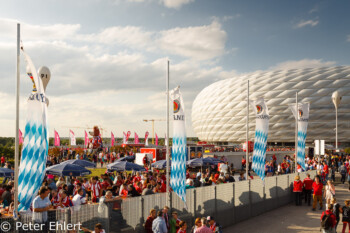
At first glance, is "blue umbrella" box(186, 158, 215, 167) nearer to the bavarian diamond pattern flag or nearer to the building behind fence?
the building behind fence

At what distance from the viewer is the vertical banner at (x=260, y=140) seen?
15.3 m

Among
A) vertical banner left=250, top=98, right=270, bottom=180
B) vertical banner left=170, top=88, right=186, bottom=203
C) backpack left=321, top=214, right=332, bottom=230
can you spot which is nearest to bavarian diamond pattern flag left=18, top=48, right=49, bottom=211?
Answer: vertical banner left=170, top=88, right=186, bottom=203

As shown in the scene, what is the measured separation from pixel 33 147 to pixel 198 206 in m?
6.03

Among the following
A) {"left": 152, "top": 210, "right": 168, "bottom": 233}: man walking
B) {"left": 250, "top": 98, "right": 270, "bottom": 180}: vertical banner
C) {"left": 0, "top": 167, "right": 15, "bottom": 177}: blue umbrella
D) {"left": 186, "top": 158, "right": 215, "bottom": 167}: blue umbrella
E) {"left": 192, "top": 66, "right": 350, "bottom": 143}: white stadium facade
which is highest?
{"left": 192, "top": 66, "right": 350, "bottom": 143}: white stadium facade

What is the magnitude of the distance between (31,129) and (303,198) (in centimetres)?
1504

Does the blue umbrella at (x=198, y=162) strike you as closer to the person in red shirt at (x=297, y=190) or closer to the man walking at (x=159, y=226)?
the person in red shirt at (x=297, y=190)

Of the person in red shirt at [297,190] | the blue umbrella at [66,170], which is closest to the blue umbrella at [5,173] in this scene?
the blue umbrella at [66,170]

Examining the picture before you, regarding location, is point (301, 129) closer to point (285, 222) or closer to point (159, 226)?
point (285, 222)

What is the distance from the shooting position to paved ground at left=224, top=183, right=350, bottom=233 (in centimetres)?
1168

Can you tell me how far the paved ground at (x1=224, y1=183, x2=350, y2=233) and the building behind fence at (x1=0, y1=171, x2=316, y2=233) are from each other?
1.23 ft

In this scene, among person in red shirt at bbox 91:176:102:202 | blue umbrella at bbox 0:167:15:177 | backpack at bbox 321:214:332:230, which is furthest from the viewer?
blue umbrella at bbox 0:167:15:177

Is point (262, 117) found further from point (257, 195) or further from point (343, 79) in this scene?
point (343, 79)

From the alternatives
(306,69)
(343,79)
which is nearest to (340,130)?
(343,79)

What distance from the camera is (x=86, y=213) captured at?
762 cm
